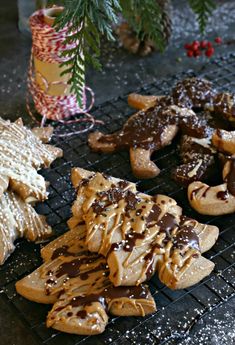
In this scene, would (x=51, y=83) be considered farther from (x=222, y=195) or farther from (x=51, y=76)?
(x=222, y=195)

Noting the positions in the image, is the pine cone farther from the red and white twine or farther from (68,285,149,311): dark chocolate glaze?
(68,285,149,311): dark chocolate glaze

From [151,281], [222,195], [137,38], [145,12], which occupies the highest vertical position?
[145,12]

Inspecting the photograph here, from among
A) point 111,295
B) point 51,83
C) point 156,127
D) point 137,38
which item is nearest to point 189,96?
point 156,127

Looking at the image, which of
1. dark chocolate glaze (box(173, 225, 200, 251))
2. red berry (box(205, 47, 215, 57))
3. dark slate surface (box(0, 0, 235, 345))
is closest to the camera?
dark chocolate glaze (box(173, 225, 200, 251))

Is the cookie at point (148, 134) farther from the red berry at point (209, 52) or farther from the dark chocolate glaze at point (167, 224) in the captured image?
the red berry at point (209, 52)

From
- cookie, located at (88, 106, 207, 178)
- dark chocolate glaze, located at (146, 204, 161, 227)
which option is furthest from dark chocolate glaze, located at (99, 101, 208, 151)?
dark chocolate glaze, located at (146, 204, 161, 227)

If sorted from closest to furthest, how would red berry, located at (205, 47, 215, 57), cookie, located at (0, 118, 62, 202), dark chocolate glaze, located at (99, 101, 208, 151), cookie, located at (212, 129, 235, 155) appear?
cookie, located at (0, 118, 62, 202) → cookie, located at (212, 129, 235, 155) → dark chocolate glaze, located at (99, 101, 208, 151) → red berry, located at (205, 47, 215, 57)

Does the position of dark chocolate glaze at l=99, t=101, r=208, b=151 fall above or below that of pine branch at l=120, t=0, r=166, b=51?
below
